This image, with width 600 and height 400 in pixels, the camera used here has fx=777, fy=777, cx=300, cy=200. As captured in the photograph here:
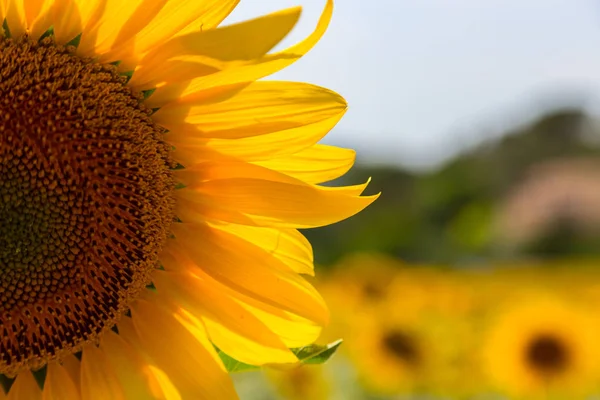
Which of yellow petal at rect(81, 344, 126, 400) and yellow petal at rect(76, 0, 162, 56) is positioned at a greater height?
yellow petal at rect(76, 0, 162, 56)

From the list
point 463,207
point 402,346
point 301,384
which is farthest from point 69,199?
point 463,207

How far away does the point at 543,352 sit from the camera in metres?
5.31

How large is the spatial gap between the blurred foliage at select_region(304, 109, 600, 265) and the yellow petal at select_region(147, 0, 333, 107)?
11.8m

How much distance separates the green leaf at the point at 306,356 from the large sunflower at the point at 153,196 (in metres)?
0.04

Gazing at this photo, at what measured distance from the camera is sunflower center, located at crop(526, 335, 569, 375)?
17.4 ft

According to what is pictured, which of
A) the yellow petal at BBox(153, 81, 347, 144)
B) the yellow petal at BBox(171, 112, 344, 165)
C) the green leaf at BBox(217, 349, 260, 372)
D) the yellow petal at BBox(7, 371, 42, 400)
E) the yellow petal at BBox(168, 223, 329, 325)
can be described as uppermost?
→ the yellow petal at BBox(153, 81, 347, 144)

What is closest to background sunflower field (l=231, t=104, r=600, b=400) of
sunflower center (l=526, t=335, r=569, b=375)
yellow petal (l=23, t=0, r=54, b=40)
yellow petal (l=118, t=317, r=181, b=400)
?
sunflower center (l=526, t=335, r=569, b=375)

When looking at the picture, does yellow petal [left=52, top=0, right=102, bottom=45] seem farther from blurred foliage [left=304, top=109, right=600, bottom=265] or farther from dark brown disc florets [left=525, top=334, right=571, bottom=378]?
blurred foliage [left=304, top=109, right=600, bottom=265]

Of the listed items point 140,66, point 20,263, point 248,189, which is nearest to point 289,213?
point 248,189

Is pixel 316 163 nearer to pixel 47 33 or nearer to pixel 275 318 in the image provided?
pixel 275 318

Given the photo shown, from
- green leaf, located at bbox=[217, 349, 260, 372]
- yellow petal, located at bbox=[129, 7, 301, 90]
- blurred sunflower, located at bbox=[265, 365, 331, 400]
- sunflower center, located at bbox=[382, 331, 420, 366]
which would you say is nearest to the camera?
yellow petal, located at bbox=[129, 7, 301, 90]

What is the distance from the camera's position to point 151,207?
158 cm

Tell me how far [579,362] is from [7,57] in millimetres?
4832

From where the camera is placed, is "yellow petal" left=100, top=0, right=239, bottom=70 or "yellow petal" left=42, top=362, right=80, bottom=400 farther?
"yellow petal" left=42, top=362, right=80, bottom=400
